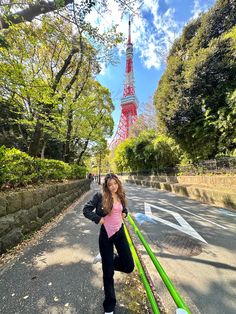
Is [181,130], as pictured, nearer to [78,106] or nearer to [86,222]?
[78,106]

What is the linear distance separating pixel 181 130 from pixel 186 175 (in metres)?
4.08

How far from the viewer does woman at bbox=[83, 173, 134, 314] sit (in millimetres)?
1798

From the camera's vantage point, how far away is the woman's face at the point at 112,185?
2.04m

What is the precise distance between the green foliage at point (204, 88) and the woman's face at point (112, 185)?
29.4ft

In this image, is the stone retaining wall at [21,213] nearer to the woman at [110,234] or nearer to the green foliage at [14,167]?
the green foliage at [14,167]

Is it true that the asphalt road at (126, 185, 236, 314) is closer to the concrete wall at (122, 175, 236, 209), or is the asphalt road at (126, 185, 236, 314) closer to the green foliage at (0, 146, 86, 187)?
the concrete wall at (122, 175, 236, 209)

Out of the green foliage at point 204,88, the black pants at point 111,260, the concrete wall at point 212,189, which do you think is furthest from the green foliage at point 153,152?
the black pants at point 111,260

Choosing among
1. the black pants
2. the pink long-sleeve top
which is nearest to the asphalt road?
the black pants

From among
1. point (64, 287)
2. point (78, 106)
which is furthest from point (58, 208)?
point (78, 106)

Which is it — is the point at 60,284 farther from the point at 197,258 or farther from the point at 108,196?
Result: the point at 197,258

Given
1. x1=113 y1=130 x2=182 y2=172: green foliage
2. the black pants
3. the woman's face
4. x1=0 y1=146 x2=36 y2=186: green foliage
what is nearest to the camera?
the black pants

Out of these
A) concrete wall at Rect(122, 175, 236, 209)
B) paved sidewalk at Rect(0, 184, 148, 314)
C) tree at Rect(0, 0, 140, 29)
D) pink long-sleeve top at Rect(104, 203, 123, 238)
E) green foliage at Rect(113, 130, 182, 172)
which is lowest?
paved sidewalk at Rect(0, 184, 148, 314)

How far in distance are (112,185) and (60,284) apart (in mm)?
1527

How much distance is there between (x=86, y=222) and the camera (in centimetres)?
526
